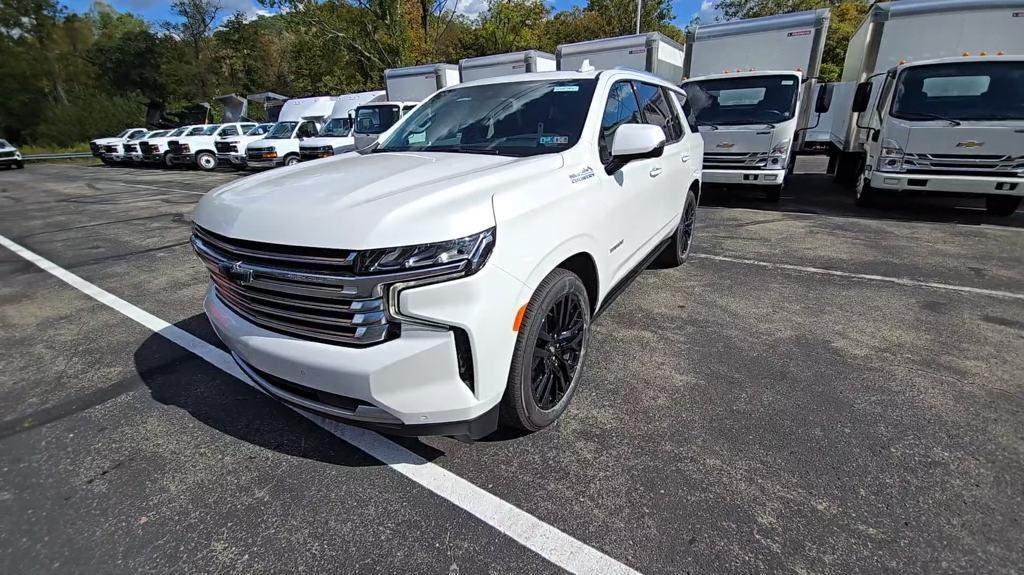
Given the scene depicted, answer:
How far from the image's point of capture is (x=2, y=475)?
2.40m

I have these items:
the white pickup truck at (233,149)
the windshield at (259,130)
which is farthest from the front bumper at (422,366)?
the windshield at (259,130)

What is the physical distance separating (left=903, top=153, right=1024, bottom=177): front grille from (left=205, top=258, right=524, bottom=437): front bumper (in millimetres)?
8002

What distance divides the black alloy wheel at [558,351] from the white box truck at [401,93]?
12496 millimetres

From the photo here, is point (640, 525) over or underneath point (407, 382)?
underneath

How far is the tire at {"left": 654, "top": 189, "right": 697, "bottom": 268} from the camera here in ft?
16.5

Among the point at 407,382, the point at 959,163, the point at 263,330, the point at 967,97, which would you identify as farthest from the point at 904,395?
the point at 967,97

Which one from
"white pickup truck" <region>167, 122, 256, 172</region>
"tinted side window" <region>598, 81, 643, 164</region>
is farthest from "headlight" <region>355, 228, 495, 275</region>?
"white pickup truck" <region>167, 122, 256, 172</region>

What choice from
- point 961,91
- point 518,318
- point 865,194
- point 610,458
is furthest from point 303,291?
point 865,194

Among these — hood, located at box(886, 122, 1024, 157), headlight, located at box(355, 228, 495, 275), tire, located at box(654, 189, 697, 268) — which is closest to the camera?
headlight, located at box(355, 228, 495, 275)

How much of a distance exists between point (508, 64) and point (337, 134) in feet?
20.8

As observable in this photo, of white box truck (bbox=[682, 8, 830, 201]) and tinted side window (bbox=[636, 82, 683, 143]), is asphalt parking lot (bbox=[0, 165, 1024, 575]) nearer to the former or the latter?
tinted side window (bbox=[636, 82, 683, 143])

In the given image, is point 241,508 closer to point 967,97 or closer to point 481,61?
point 967,97

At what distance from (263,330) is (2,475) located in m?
1.62

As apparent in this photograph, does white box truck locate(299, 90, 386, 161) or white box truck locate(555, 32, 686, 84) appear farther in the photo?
white box truck locate(299, 90, 386, 161)
